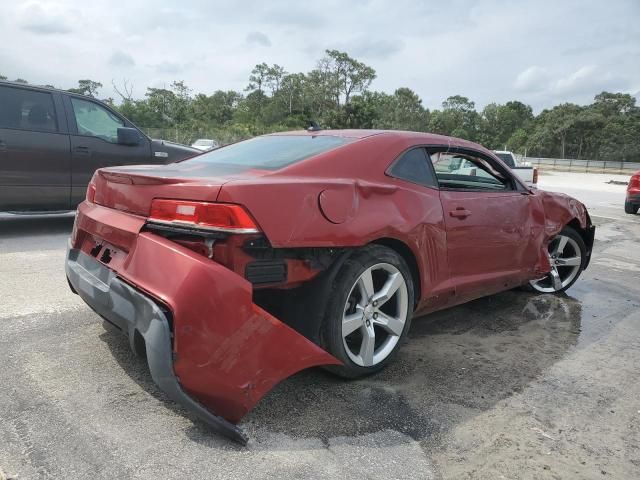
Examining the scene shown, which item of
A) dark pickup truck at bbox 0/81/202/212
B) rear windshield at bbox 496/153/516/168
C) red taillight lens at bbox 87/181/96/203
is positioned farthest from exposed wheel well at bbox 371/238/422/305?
rear windshield at bbox 496/153/516/168

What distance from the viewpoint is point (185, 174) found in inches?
106

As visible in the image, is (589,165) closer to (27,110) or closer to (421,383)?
(27,110)

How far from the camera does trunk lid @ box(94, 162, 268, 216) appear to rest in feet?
7.91

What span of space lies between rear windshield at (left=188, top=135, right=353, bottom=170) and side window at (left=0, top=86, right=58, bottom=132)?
3508 millimetres

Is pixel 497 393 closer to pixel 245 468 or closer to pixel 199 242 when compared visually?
pixel 245 468

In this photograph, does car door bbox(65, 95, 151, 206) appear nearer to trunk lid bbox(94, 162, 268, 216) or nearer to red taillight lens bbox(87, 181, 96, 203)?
red taillight lens bbox(87, 181, 96, 203)

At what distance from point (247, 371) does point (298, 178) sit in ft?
3.19

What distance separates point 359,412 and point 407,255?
1.01 metres

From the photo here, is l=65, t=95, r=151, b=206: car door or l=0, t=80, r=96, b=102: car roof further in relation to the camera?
l=65, t=95, r=151, b=206: car door

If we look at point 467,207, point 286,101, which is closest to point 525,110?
point 286,101

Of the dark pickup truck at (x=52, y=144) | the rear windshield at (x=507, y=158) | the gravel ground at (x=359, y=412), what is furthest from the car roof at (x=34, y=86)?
the rear windshield at (x=507, y=158)

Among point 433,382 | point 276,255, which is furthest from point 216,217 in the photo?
point 433,382

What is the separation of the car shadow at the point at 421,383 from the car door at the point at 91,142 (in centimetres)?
370

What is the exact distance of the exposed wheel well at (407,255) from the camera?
120 inches
